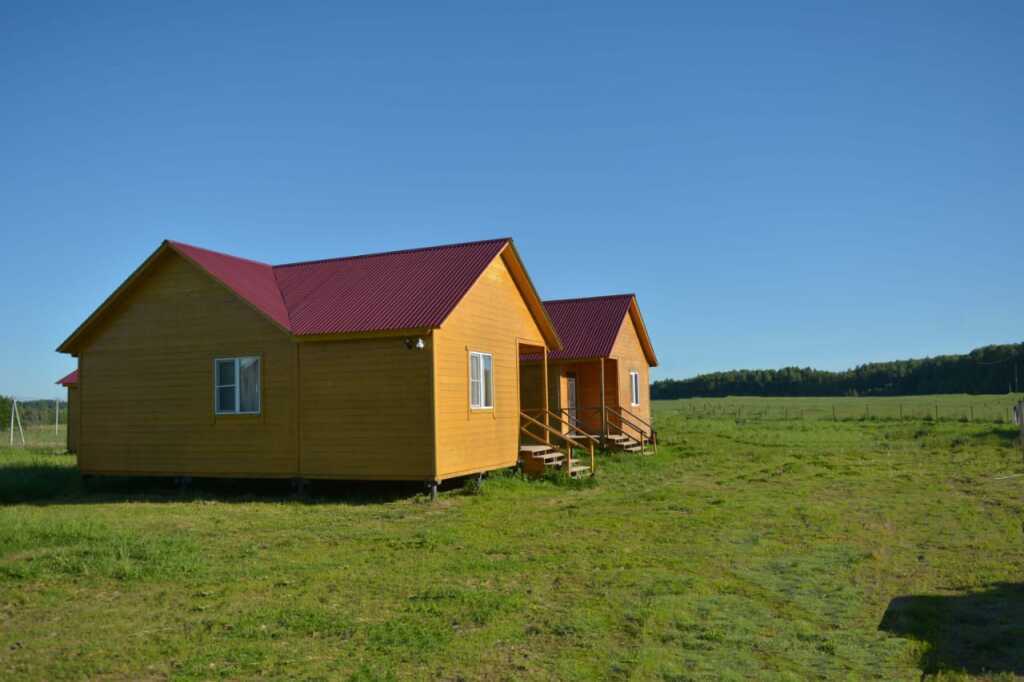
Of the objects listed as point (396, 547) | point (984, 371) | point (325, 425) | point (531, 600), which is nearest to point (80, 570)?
point (396, 547)

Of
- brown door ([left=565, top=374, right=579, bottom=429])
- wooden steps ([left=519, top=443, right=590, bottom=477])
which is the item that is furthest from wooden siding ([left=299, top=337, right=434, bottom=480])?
brown door ([left=565, top=374, right=579, bottom=429])

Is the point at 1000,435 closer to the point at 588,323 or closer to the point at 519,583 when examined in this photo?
the point at 588,323

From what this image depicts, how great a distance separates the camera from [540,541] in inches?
491

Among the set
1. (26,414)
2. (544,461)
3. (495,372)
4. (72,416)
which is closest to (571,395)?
(544,461)

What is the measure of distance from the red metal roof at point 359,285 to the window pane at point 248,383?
120 centimetres

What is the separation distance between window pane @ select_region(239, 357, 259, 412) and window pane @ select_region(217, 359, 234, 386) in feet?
0.84

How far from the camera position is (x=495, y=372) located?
20328mm

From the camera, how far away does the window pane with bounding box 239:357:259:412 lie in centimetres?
1862

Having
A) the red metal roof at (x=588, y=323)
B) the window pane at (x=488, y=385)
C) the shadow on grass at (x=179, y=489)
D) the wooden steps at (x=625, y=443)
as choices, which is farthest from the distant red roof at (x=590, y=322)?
the shadow on grass at (x=179, y=489)

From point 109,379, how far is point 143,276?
2.63 metres

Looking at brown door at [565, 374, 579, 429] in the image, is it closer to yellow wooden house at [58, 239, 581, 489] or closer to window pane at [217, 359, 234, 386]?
yellow wooden house at [58, 239, 581, 489]

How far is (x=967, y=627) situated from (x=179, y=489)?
16.7m

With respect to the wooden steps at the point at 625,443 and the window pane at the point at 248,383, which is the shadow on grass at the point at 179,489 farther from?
the wooden steps at the point at 625,443

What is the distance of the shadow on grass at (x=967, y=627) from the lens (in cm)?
709
